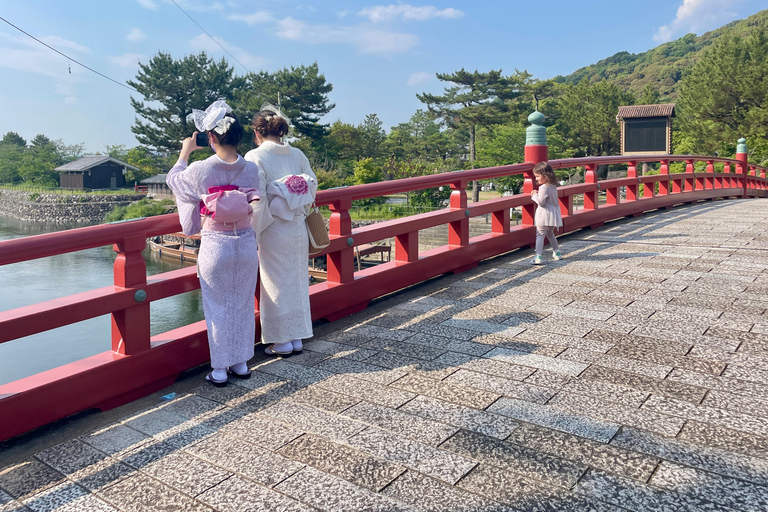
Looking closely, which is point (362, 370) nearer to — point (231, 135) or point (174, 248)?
point (231, 135)

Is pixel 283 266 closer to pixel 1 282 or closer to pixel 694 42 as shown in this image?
pixel 1 282

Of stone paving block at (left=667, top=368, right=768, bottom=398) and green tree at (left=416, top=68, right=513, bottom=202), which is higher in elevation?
green tree at (left=416, top=68, right=513, bottom=202)

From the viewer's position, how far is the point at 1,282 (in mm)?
37562

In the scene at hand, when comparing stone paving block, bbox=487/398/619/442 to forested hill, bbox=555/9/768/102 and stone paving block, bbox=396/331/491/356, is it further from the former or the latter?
forested hill, bbox=555/9/768/102

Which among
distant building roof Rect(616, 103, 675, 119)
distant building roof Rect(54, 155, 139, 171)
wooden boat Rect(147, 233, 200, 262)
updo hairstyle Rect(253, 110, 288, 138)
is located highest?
distant building roof Rect(616, 103, 675, 119)

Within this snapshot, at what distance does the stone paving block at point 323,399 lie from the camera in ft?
9.35

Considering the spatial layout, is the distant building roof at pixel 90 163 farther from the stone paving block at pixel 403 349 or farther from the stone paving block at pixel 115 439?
the stone paving block at pixel 115 439

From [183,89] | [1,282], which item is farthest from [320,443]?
[183,89]

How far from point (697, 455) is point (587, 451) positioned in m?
0.41

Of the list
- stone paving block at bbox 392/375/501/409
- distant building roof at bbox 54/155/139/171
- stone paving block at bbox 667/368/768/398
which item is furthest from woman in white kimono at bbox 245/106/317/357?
distant building roof at bbox 54/155/139/171

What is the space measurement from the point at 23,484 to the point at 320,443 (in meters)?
1.13

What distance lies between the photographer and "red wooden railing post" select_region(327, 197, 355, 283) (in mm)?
4379

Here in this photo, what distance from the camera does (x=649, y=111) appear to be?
37.9 metres

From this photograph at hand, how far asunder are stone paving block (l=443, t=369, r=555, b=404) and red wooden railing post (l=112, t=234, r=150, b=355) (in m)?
1.64
